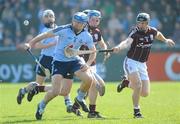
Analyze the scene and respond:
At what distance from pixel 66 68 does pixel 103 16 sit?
52.1ft

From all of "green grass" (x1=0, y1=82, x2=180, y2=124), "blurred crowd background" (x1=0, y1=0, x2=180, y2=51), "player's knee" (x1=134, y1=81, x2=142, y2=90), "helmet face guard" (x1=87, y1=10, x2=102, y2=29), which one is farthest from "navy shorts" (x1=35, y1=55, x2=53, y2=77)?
"blurred crowd background" (x1=0, y1=0, x2=180, y2=51)

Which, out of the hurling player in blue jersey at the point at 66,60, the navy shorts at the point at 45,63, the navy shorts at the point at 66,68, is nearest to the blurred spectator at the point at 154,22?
the navy shorts at the point at 45,63

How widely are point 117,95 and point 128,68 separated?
658 cm

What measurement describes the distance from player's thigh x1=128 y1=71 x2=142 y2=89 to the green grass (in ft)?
2.32

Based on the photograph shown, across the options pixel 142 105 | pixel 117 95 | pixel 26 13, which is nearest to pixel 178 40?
pixel 26 13

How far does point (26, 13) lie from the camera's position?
1227 inches

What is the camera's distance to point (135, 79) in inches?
635

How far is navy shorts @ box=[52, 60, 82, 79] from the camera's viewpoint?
15508 mm

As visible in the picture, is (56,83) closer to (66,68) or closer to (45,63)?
(66,68)

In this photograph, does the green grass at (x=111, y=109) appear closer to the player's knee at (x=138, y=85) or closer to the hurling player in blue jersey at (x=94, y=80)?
the hurling player in blue jersey at (x=94, y=80)

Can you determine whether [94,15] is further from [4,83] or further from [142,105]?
[4,83]

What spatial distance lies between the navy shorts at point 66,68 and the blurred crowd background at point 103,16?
14529 mm

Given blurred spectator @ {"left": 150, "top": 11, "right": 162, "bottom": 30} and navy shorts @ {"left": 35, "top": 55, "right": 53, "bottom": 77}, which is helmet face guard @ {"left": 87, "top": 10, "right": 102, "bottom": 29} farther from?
blurred spectator @ {"left": 150, "top": 11, "right": 162, "bottom": 30}

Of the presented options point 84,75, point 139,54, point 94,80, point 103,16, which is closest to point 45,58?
point 94,80
